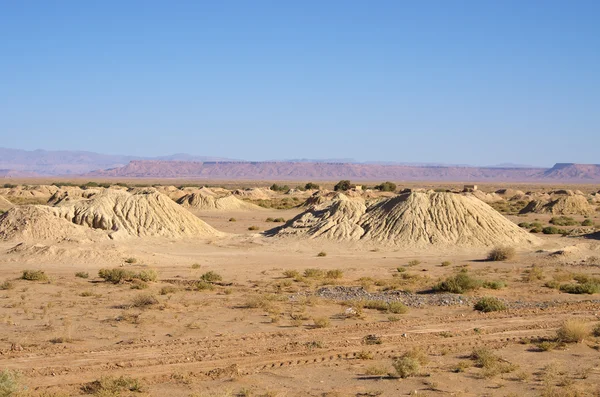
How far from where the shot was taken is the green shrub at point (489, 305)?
63.0ft

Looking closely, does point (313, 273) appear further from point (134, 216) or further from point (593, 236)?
point (593, 236)

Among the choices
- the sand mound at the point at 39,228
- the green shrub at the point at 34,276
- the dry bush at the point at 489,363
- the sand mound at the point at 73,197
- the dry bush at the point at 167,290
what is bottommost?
the dry bush at the point at 167,290

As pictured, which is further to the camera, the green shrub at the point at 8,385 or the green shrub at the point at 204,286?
the green shrub at the point at 204,286

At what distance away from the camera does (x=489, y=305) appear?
19234mm

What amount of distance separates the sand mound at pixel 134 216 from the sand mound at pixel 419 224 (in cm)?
527

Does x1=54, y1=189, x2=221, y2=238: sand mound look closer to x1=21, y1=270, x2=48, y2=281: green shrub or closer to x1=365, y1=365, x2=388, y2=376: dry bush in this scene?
x1=21, y1=270, x2=48, y2=281: green shrub

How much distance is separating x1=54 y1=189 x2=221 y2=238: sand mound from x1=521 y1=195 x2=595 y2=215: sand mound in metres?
32.7

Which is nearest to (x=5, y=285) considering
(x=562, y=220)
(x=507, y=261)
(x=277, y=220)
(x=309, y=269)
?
(x=309, y=269)

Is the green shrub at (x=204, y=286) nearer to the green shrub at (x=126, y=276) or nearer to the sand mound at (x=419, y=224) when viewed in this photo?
the green shrub at (x=126, y=276)

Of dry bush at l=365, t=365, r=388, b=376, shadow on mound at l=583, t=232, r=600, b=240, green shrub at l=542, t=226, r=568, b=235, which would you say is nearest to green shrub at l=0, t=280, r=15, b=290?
dry bush at l=365, t=365, r=388, b=376

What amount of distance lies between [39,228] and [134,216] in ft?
19.1

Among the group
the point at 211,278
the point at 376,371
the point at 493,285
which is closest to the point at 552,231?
the point at 493,285

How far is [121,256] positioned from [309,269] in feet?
26.0

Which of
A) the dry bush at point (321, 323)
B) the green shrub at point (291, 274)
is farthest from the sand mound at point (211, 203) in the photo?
the dry bush at point (321, 323)
